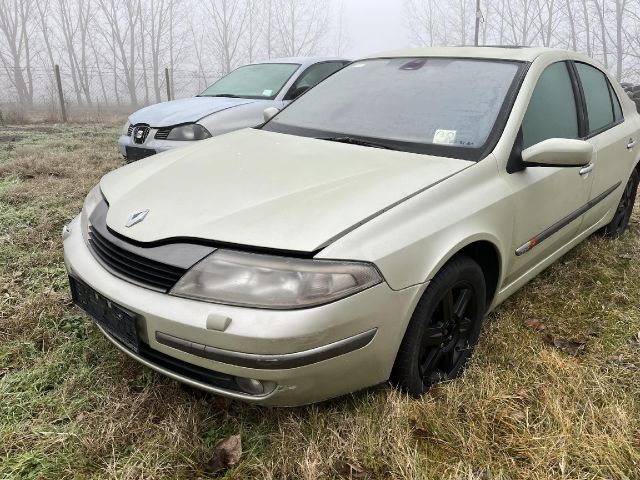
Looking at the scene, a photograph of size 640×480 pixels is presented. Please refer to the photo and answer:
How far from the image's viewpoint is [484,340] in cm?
245

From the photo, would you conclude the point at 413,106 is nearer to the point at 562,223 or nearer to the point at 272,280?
the point at 562,223

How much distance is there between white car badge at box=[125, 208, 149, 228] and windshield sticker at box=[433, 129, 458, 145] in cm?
124

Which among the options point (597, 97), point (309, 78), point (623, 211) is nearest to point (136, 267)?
point (597, 97)

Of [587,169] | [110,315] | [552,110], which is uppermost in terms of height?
[552,110]

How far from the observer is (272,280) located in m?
1.57

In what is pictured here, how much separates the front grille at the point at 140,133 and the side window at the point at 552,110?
12.3 feet

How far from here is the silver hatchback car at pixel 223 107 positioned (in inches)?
195

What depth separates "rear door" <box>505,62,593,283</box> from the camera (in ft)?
7.54

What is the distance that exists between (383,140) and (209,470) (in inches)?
60.3

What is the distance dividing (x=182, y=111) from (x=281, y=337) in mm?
4231

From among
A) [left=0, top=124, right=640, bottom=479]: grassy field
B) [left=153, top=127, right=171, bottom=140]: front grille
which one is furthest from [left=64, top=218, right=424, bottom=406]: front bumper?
[left=153, top=127, right=171, bottom=140]: front grille

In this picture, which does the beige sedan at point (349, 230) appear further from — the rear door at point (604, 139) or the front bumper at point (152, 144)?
the front bumper at point (152, 144)

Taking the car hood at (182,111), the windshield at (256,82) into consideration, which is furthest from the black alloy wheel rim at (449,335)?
the windshield at (256,82)

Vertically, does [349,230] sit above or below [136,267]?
above
